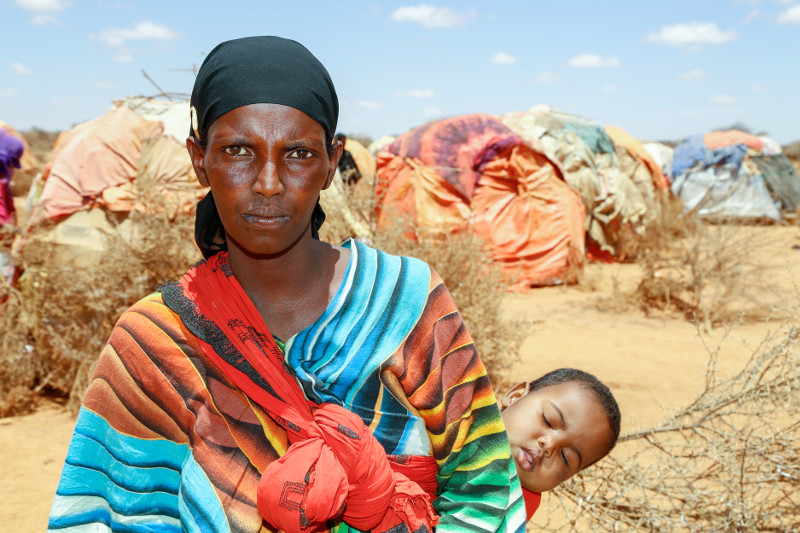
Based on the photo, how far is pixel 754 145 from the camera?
1522cm

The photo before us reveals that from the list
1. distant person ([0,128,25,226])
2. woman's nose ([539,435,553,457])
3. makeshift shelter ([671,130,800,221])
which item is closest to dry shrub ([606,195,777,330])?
woman's nose ([539,435,553,457])

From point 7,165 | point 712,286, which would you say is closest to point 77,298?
point 7,165

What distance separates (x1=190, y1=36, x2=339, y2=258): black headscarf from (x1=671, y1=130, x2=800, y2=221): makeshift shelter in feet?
49.3

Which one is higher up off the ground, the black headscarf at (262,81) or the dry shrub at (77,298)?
the black headscarf at (262,81)

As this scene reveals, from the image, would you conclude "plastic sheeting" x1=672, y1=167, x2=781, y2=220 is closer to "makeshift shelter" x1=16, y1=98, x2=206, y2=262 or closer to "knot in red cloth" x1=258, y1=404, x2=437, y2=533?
"makeshift shelter" x1=16, y1=98, x2=206, y2=262

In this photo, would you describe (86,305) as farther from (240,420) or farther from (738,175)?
(738,175)

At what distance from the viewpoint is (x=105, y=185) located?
570 centimetres

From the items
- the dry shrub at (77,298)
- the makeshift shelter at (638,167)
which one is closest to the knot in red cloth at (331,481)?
the dry shrub at (77,298)

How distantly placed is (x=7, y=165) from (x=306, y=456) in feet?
18.0

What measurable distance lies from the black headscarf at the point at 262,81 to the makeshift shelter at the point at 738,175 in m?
15.0

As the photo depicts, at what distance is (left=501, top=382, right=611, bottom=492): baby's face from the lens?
6.79ft

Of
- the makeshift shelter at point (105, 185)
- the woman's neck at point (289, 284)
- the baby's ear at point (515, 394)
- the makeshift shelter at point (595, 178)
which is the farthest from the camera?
the makeshift shelter at point (595, 178)

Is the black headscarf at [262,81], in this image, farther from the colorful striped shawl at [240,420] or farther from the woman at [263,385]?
A: the colorful striped shawl at [240,420]

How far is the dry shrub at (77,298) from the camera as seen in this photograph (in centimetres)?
509
